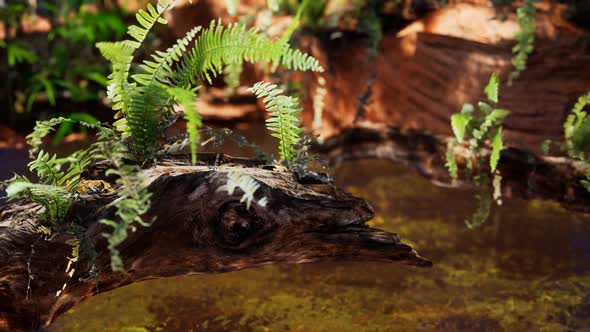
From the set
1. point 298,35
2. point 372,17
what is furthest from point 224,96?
point 372,17

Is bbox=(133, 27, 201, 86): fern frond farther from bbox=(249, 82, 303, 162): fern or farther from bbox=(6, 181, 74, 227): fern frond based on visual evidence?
bbox=(6, 181, 74, 227): fern frond

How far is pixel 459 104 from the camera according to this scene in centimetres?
420

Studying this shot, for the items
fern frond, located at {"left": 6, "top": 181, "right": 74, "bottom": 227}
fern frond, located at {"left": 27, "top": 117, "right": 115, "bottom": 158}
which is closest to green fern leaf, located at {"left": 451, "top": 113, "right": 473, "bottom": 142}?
fern frond, located at {"left": 27, "top": 117, "right": 115, "bottom": 158}

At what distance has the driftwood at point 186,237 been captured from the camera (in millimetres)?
2094

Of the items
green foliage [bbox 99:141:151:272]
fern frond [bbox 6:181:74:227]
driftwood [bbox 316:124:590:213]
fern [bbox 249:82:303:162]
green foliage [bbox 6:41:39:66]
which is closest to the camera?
green foliage [bbox 99:141:151:272]

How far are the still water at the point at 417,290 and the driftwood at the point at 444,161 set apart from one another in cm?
26

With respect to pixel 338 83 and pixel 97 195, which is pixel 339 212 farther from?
pixel 338 83

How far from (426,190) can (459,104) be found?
72 cm

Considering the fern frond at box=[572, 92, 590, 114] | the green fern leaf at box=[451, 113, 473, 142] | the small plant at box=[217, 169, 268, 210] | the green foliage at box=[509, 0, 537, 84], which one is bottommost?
the small plant at box=[217, 169, 268, 210]

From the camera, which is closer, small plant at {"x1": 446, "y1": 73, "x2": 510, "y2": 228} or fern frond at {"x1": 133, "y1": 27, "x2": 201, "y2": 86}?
fern frond at {"x1": 133, "y1": 27, "x2": 201, "y2": 86}

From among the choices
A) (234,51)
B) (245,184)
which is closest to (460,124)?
(234,51)

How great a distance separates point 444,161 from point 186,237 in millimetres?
2420

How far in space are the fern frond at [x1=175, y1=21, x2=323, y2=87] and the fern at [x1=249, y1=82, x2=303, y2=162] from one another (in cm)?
12

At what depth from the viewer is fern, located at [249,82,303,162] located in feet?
7.43
